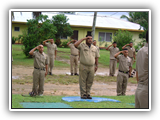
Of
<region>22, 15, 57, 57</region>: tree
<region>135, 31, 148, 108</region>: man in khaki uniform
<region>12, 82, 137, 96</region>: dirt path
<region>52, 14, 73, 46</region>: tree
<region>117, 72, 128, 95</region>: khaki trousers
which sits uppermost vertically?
<region>52, 14, 73, 46</region>: tree

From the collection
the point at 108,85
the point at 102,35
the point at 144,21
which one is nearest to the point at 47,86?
the point at 108,85

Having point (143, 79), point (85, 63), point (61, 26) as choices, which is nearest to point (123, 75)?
point (85, 63)

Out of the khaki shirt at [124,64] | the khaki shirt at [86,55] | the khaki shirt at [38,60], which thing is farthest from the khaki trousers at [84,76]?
the khaki shirt at [124,64]

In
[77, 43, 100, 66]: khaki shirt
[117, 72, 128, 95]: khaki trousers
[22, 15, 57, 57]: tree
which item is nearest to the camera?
[77, 43, 100, 66]: khaki shirt

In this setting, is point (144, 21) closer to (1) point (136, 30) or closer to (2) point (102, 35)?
(1) point (136, 30)

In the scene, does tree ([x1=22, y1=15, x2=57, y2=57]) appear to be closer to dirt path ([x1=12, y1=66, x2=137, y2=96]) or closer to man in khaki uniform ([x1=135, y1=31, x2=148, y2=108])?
dirt path ([x1=12, y1=66, x2=137, y2=96])

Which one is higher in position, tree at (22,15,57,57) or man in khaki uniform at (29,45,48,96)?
tree at (22,15,57,57)

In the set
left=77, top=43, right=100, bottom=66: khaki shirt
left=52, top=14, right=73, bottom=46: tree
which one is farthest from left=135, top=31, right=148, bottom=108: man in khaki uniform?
left=52, top=14, right=73, bottom=46: tree

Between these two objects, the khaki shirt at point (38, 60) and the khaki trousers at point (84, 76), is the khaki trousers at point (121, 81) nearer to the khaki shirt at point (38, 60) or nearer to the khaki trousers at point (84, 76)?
the khaki trousers at point (84, 76)

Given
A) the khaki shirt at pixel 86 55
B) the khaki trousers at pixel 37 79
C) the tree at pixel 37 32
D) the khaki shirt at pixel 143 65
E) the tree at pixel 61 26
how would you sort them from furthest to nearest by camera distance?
the tree at pixel 61 26 < the tree at pixel 37 32 < the khaki trousers at pixel 37 79 < the khaki shirt at pixel 86 55 < the khaki shirt at pixel 143 65

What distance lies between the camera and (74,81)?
45.0 feet

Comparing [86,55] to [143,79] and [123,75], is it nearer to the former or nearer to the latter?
[123,75]

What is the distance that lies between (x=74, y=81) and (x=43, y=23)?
9.17 meters

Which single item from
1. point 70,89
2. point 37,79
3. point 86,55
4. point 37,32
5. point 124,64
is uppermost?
point 37,32
